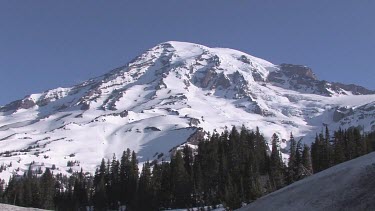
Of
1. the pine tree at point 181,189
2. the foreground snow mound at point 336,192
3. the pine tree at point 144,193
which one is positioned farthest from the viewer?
the pine tree at point 144,193

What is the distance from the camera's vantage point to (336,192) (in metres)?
12.6

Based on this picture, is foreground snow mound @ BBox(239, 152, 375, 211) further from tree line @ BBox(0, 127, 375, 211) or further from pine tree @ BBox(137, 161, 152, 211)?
pine tree @ BBox(137, 161, 152, 211)

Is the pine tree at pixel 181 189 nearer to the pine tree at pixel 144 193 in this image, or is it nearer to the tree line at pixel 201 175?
the tree line at pixel 201 175

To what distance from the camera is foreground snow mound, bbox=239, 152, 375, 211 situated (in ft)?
39.1

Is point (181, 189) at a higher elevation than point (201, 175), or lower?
lower

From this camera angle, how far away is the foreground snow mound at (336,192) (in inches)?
469

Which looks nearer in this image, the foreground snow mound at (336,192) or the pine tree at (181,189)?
the foreground snow mound at (336,192)

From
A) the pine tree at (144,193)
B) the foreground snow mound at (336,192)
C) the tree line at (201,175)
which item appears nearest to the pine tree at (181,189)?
the tree line at (201,175)

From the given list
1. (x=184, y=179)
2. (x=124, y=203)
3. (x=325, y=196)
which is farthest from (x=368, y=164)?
(x=124, y=203)

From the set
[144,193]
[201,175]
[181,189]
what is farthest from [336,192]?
[144,193]

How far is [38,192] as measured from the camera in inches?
4791

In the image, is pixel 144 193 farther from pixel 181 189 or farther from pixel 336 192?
pixel 336 192

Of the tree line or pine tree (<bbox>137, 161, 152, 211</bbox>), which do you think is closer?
the tree line

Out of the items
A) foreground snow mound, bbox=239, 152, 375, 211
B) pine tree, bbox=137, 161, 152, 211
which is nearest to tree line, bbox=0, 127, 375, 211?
pine tree, bbox=137, 161, 152, 211
